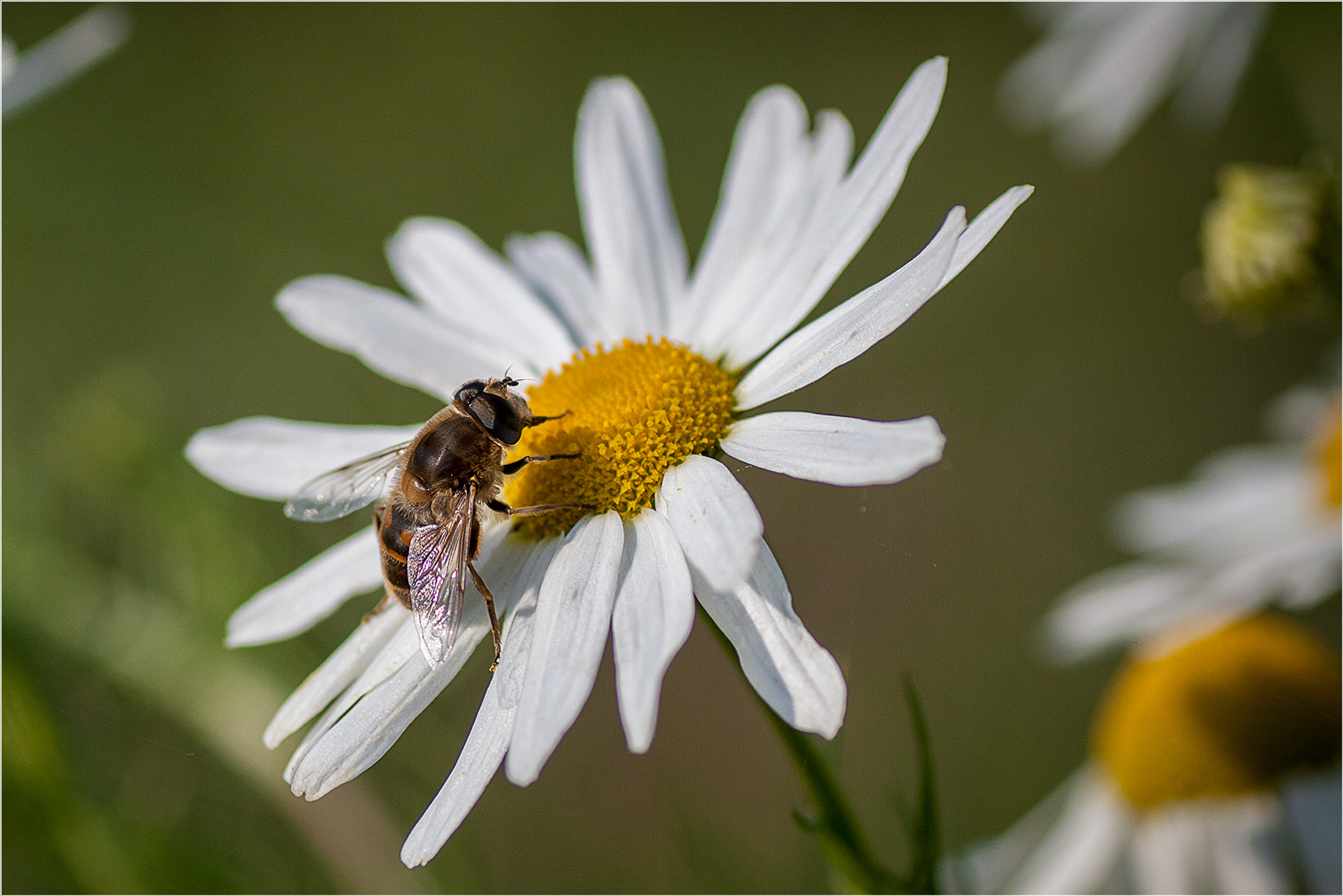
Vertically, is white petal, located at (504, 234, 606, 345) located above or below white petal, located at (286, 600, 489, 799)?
above

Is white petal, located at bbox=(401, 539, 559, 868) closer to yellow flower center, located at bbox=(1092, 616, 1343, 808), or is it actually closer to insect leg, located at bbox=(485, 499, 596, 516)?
insect leg, located at bbox=(485, 499, 596, 516)

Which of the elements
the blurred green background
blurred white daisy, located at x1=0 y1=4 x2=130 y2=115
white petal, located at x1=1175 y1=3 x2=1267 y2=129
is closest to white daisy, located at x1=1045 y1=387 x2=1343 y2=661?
the blurred green background

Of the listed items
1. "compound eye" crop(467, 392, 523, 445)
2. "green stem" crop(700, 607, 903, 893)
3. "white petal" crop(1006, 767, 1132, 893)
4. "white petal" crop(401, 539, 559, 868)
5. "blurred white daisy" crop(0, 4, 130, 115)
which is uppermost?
"blurred white daisy" crop(0, 4, 130, 115)

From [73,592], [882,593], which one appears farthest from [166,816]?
[882,593]

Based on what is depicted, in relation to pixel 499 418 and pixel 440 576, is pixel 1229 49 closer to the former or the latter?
pixel 499 418

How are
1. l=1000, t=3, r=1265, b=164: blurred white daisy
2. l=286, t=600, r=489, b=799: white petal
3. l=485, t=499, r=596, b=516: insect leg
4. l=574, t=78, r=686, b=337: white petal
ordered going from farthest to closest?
l=1000, t=3, r=1265, b=164: blurred white daisy → l=574, t=78, r=686, b=337: white petal → l=485, t=499, r=596, b=516: insect leg → l=286, t=600, r=489, b=799: white petal

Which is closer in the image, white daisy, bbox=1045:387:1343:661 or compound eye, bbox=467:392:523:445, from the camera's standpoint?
compound eye, bbox=467:392:523:445

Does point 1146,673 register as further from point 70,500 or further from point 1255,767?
point 70,500
